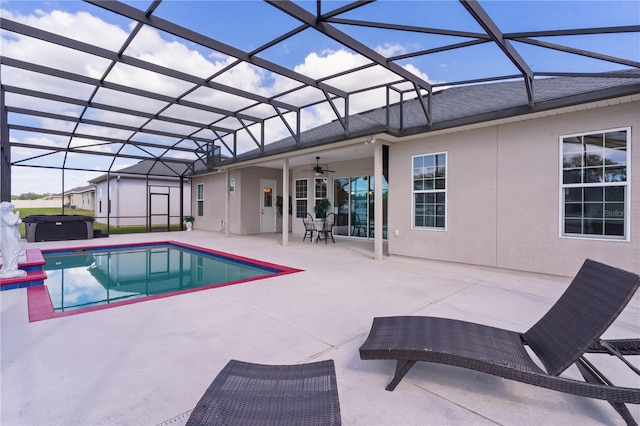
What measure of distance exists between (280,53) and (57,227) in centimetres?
1046

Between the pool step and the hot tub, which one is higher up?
the hot tub

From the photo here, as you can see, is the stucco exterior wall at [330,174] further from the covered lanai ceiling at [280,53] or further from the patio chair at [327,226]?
the covered lanai ceiling at [280,53]

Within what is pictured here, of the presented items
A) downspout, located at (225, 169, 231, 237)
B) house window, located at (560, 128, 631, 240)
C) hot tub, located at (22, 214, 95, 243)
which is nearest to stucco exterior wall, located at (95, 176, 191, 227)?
hot tub, located at (22, 214, 95, 243)

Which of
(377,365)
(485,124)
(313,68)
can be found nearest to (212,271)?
(313,68)

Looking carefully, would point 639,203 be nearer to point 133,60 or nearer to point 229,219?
point 133,60

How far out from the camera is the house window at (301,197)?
1237 cm

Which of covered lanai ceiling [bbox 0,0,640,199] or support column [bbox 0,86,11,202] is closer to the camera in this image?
covered lanai ceiling [bbox 0,0,640,199]

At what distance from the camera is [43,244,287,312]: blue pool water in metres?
5.15

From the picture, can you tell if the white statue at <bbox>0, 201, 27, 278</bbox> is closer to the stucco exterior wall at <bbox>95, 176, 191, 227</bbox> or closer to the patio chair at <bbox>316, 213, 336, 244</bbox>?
the patio chair at <bbox>316, 213, 336, 244</bbox>

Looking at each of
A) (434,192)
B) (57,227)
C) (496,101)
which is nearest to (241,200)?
(57,227)

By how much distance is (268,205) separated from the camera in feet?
44.2

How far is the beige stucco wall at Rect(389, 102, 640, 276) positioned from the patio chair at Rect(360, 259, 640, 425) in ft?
11.4

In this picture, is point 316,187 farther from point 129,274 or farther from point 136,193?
point 136,193

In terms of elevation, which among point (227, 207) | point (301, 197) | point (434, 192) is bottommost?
point (227, 207)
